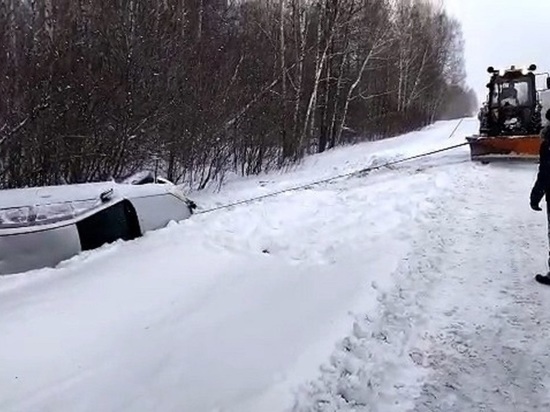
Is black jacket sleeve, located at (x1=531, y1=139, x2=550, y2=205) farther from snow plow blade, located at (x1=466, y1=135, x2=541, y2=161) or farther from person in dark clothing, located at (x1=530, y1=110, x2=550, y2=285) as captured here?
snow plow blade, located at (x1=466, y1=135, x2=541, y2=161)

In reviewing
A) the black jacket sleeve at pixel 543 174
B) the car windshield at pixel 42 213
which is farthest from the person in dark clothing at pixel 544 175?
the car windshield at pixel 42 213

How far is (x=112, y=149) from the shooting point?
971 cm

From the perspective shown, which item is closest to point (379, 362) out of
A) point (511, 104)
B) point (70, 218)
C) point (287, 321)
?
point (287, 321)

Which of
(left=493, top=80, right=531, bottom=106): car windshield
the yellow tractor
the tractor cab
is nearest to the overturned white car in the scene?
the yellow tractor

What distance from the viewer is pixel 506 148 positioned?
13055 millimetres

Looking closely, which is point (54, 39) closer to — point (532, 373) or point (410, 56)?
point (532, 373)

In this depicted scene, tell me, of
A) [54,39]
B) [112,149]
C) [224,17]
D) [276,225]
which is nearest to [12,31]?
[54,39]

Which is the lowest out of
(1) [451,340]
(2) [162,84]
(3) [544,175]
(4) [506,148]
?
(1) [451,340]

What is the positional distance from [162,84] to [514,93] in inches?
387

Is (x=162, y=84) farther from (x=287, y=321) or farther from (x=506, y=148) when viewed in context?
(x=506, y=148)

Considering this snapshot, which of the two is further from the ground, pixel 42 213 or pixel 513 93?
pixel 513 93

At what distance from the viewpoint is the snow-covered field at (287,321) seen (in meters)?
3.23

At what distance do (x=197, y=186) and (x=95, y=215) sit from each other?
678 centimetres

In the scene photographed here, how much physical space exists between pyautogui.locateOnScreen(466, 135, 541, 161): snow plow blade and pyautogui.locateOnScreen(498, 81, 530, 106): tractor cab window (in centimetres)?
236
